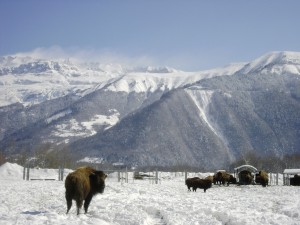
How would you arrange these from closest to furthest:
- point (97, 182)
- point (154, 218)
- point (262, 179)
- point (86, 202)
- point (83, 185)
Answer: point (154, 218) → point (83, 185) → point (86, 202) → point (97, 182) → point (262, 179)

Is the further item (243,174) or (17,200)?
(243,174)

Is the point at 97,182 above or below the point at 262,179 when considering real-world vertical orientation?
above

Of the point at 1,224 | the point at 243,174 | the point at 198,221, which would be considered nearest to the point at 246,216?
the point at 198,221

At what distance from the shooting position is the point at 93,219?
17047 millimetres

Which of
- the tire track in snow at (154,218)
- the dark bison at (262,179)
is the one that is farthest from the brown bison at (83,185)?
the dark bison at (262,179)

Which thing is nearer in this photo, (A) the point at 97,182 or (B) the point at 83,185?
(B) the point at 83,185

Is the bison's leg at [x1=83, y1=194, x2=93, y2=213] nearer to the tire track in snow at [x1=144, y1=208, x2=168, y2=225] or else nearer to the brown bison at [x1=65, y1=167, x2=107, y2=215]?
the brown bison at [x1=65, y1=167, x2=107, y2=215]

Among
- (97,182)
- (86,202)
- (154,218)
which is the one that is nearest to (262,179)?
(97,182)

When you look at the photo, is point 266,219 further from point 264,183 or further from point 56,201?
point 264,183

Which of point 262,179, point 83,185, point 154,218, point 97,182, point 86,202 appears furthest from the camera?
point 262,179

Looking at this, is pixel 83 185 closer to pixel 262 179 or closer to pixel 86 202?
pixel 86 202

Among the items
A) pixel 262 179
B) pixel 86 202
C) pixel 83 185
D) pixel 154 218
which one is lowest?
pixel 262 179

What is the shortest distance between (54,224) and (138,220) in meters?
3.22

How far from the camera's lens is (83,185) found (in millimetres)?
18953
